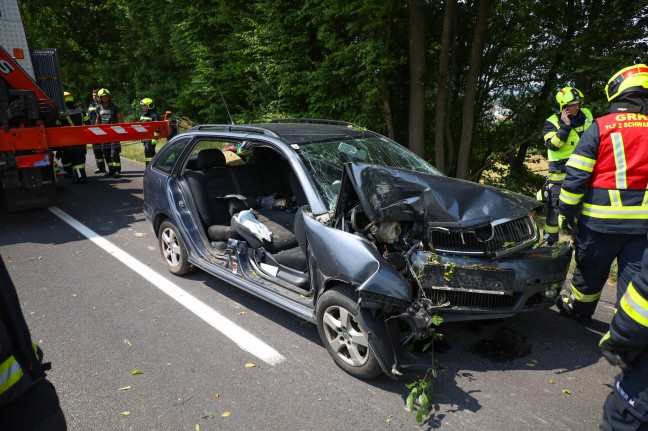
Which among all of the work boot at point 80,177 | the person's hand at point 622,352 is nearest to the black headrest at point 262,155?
the person's hand at point 622,352

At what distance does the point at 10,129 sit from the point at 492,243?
6841mm

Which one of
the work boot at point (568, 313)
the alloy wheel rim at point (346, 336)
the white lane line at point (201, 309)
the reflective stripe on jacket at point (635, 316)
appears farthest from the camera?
the work boot at point (568, 313)

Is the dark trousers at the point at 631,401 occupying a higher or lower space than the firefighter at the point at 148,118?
lower

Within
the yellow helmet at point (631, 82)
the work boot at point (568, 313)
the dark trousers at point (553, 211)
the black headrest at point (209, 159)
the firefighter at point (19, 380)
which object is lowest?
the work boot at point (568, 313)

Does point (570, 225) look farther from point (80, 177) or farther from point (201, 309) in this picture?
point (80, 177)

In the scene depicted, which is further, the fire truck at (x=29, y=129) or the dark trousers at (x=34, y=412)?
the fire truck at (x=29, y=129)

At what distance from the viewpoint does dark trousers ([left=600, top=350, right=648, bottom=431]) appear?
188 cm

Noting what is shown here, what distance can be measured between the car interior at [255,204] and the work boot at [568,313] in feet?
7.47

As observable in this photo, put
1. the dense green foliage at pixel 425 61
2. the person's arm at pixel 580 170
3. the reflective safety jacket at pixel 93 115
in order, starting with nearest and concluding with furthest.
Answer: the person's arm at pixel 580 170 → the dense green foliage at pixel 425 61 → the reflective safety jacket at pixel 93 115

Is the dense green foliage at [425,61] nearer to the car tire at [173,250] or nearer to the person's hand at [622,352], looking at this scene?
the car tire at [173,250]

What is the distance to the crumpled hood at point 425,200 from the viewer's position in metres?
3.04

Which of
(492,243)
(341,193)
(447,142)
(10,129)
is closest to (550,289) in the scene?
(492,243)

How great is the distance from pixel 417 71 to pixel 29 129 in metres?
6.38

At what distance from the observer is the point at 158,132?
27.3 ft
